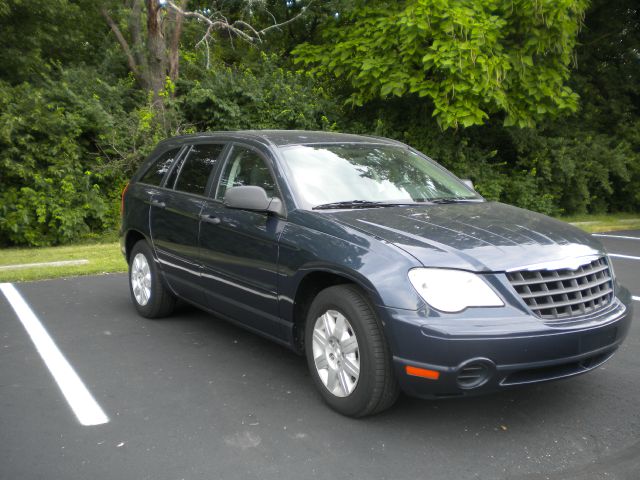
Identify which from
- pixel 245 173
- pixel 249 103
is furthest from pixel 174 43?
pixel 245 173

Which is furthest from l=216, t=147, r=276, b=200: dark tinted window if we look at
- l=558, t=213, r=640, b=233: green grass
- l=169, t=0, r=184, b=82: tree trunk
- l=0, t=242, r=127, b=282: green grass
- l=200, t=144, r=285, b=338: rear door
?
l=558, t=213, r=640, b=233: green grass

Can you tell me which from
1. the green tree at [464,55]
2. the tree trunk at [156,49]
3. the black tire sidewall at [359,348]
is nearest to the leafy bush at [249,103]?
the tree trunk at [156,49]

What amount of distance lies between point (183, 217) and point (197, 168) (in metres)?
0.46

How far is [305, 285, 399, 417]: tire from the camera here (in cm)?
348

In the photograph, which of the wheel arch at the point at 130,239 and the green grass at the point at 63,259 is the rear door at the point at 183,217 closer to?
the wheel arch at the point at 130,239

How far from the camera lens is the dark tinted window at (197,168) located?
5188 millimetres

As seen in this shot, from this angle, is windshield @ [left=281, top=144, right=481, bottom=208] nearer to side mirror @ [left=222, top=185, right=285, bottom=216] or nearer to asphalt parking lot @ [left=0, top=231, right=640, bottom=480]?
side mirror @ [left=222, top=185, right=285, bottom=216]

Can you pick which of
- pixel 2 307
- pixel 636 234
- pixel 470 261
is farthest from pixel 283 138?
pixel 636 234

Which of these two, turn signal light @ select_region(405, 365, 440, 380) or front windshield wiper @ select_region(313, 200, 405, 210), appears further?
front windshield wiper @ select_region(313, 200, 405, 210)

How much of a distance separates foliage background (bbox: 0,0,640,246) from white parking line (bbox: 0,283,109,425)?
18.6 feet

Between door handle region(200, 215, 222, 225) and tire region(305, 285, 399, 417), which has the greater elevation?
door handle region(200, 215, 222, 225)

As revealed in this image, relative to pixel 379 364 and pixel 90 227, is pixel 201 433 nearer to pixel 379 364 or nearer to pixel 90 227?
pixel 379 364

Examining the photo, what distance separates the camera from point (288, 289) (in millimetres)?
4055

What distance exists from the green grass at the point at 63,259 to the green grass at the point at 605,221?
9887 mm
